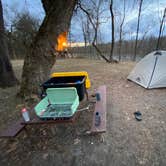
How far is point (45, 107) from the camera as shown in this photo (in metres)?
2.20

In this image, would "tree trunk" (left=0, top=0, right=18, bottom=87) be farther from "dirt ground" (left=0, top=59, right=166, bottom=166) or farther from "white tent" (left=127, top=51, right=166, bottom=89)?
"white tent" (left=127, top=51, right=166, bottom=89)

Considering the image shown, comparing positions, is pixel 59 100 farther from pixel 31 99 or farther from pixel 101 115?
pixel 31 99

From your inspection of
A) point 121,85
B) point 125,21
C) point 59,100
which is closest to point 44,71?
point 59,100

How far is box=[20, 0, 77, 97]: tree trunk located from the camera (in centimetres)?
312

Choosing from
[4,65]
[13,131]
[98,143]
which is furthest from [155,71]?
[4,65]

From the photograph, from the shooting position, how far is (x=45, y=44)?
10.6 ft

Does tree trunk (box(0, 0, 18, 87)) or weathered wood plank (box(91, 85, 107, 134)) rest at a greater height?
tree trunk (box(0, 0, 18, 87))

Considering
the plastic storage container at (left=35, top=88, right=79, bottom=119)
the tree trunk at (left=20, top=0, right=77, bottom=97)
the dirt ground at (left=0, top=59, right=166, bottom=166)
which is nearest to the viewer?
the dirt ground at (left=0, top=59, right=166, bottom=166)

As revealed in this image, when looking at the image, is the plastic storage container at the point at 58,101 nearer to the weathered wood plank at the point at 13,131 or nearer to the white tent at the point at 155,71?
the weathered wood plank at the point at 13,131

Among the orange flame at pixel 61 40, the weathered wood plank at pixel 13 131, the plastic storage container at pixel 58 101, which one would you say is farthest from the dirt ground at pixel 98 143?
the orange flame at pixel 61 40

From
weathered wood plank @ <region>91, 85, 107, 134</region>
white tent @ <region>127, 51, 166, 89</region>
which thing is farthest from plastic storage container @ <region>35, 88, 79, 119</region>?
white tent @ <region>127, 51, 166, 89</region>

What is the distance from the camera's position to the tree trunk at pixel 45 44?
312 centimetres

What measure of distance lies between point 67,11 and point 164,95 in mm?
3113

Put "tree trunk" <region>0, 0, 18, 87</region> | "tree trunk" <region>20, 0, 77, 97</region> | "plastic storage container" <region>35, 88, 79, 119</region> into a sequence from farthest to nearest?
1. "tree trunk" <region>0, 0, 18, 87</region>
2. "tree trunk" <region>20, 0, 77, 97</region>
3. "plastic storage container" <region>35, 88, 79, 119</region>
